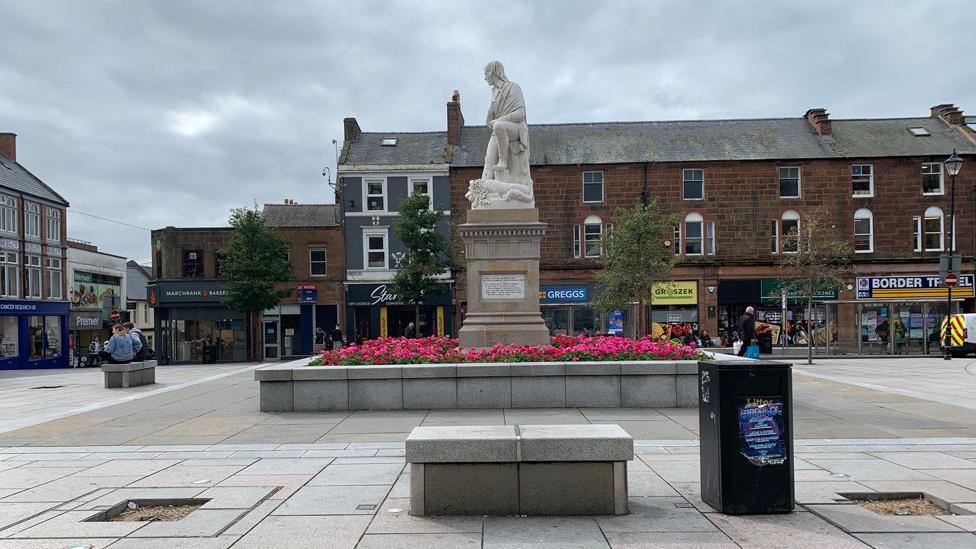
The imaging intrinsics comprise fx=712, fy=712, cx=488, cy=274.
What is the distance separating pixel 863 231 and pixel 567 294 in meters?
17.3

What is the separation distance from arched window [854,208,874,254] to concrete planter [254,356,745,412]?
33.5 meters

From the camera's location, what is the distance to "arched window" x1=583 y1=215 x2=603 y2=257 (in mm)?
40991

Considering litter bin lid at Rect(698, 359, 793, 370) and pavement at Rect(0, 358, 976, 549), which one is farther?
litter bin lid at Rect(698, 359, 793, 370)

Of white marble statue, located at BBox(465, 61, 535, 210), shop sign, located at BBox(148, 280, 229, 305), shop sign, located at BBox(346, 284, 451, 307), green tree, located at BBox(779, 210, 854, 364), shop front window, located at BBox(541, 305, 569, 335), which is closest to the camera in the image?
white marble statue, located at BBox(465, 61, 535, 210)

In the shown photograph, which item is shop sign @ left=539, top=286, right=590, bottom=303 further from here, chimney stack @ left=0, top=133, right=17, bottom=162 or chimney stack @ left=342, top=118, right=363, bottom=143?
chimney stack @ left=0, top=133, right=17, bottom=162

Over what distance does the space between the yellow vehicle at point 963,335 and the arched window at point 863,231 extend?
412 inches

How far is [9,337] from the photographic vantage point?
134 ft

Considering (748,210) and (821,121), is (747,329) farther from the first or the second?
(821,121)

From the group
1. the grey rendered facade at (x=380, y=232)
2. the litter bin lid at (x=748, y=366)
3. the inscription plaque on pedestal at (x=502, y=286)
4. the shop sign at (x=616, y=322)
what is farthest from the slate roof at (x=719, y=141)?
the litter bin lid at (x=748, y=366)

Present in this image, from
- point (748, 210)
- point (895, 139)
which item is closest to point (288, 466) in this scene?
point (748, 210)

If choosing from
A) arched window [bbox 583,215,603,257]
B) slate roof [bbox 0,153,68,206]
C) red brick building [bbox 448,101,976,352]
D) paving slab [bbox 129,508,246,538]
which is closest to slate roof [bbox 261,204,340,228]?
red brick building [bbox 448,101,976,352]

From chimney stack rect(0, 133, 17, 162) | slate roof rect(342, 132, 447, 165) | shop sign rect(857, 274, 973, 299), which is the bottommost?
shop sign rect(857, 274, 973, 299)

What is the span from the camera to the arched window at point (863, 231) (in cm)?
4053

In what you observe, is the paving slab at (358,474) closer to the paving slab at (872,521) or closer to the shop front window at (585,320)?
the paving slab at (872,521)
